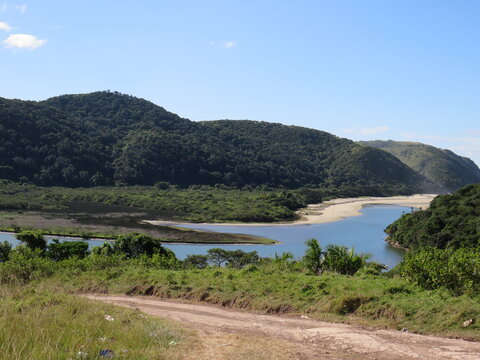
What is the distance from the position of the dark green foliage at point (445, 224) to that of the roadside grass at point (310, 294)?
41.5 metres

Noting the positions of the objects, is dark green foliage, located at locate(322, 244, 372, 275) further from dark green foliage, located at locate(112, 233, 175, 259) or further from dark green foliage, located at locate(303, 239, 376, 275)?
dark green foliage, located at locate(112, 233, 175, 259)

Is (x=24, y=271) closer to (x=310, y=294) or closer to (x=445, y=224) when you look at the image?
(x=310, y=294)

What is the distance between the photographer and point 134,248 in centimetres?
3919

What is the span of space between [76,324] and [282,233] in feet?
241

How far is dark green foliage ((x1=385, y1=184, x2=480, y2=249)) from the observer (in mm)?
56719

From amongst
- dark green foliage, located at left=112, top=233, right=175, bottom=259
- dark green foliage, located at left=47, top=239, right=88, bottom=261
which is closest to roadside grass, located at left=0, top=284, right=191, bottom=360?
dark green foliage, located at left=47, top=239, right=88, bottom=261

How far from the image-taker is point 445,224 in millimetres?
62281

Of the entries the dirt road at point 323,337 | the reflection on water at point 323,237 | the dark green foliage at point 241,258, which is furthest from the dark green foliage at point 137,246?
the dirt road at point 323,337

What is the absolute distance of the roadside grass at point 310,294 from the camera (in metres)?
11.6

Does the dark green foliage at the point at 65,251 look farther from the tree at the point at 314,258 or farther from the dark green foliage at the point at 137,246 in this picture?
the tree at the point at 314,258

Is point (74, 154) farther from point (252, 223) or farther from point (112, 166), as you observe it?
point (252, 223)

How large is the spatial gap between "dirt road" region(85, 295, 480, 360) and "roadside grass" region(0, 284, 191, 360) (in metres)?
1.12

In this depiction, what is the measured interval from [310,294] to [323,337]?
4441 millimetres

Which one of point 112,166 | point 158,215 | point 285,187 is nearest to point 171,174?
point 112,166
